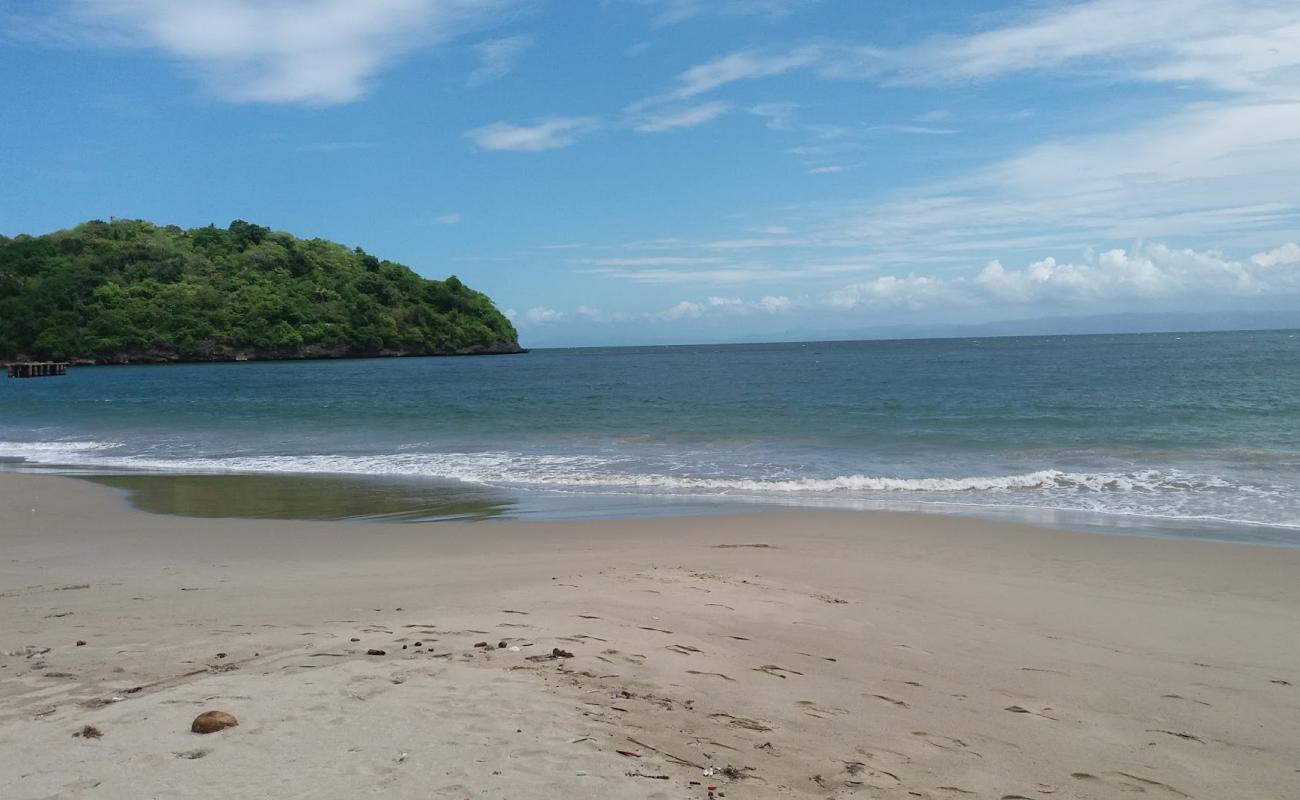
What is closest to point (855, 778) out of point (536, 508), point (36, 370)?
point (536, 508)

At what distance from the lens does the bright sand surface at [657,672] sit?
360cm

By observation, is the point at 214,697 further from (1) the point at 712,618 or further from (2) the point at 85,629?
(1) the point at 712,618

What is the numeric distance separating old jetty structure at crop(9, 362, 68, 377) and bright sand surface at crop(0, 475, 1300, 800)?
8690 cm

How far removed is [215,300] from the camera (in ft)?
371

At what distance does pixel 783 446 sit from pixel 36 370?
286ft

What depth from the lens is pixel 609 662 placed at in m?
5.08

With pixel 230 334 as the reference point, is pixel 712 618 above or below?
below

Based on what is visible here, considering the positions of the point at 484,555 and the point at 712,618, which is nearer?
the point at 712,618

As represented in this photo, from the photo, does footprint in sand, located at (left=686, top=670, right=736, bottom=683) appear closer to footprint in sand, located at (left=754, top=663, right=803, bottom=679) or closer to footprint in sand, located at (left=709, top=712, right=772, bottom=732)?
footprint in sand, located at (left=754, top=663, right=803, bottom=679)

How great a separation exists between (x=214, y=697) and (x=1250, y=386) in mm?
42594

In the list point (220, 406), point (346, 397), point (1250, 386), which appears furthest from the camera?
point (346, 397)

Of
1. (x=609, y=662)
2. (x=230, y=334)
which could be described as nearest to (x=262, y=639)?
(x=609, y=662)

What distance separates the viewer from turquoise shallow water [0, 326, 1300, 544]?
13680mm

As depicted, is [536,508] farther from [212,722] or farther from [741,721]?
[212,722]
